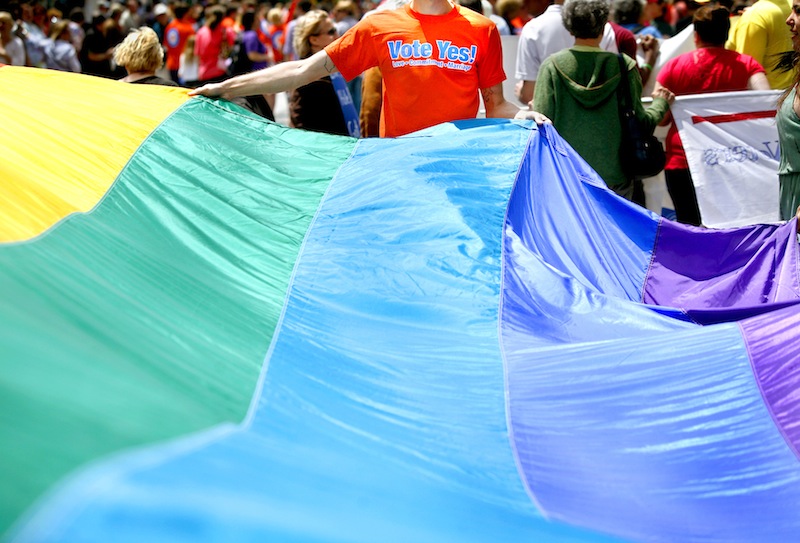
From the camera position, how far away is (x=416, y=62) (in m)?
4.37

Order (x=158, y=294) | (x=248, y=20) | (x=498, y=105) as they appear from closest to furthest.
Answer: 1. (x=158, y=294)
2. (x=498, y=105)
3. (x=248, y=20)

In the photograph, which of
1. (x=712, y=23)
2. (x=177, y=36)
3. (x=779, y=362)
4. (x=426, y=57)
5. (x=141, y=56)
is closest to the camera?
(x=779, y=362)

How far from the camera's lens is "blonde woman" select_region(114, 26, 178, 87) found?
18.0 feet

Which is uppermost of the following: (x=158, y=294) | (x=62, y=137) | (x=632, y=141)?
(x=62, y=137)

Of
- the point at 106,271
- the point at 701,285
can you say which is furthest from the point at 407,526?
the point at 701,285

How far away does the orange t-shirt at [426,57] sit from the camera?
Result: 4.36m

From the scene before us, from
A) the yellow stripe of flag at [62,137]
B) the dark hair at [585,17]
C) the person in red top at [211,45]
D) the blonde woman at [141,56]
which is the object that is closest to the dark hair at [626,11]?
the dark hair at [585,17]

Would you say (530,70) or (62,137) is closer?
(62,137)

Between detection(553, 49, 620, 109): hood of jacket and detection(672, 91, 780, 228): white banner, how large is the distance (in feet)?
2.83

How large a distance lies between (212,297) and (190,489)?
1.37m

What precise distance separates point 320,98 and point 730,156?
2551mm

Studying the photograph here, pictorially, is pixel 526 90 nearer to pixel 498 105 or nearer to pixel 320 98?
pixel 320 98

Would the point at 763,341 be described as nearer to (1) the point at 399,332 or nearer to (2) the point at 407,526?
(1) the point at 399,332

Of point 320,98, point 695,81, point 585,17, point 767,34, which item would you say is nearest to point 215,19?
point 320,98
